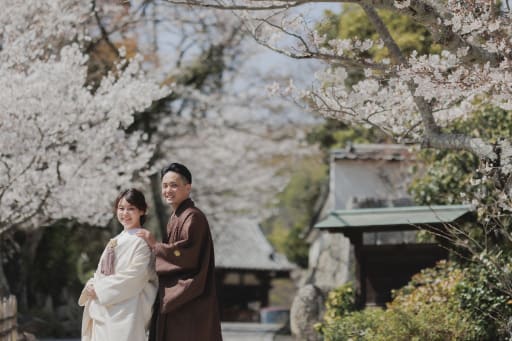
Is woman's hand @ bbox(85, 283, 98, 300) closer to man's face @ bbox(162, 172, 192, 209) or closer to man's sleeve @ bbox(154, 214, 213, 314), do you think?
man's sleeve @ bbox(154, 214, 213, 314)

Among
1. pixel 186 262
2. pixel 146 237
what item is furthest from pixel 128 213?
pixel 186 262

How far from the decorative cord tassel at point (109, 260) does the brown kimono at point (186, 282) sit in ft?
1.23

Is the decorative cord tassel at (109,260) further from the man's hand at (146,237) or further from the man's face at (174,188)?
the man's face at (174,188)

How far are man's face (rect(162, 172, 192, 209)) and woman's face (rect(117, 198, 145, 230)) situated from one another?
29 cm

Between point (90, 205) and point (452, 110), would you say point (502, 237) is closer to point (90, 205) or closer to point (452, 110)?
point (452, 110)

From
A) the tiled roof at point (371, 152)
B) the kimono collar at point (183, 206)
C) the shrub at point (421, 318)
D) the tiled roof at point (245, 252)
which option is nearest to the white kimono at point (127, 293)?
the kimono collar at point (183, 206)

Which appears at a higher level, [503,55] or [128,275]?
[503,55]

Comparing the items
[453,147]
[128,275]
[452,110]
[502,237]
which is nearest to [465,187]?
[502,237]

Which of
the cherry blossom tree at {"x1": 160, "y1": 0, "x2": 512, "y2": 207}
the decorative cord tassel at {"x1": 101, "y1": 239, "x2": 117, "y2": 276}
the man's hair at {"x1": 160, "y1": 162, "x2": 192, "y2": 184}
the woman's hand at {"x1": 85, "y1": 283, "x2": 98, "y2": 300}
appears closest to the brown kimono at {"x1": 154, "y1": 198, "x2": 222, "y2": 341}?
the man's hair at {"x1": 160, "y1": 162, "x2": 192, "y2": 184}

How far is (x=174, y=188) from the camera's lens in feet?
19.4

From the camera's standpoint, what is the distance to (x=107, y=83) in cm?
1180

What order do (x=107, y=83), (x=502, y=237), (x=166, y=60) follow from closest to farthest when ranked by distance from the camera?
(x=502, y=237) → (x=107, y=83) → (x=166, y=60)

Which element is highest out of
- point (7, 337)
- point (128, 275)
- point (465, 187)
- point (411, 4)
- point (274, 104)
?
point (274, 104)

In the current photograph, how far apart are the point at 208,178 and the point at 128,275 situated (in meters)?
17.2
